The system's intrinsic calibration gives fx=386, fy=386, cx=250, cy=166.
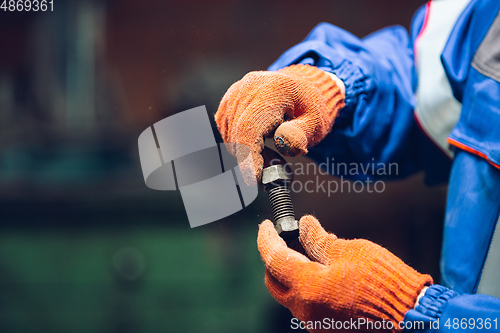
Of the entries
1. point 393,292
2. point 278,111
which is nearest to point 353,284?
point 393,292

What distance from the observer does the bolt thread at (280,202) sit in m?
0.35

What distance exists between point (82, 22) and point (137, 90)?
114 mm

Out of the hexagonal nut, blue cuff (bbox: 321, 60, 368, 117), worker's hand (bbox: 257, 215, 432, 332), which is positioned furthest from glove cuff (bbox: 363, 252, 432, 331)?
blue cuff (bbox: 321, 60, 368, 117)

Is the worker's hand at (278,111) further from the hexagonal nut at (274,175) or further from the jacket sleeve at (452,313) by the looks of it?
the jacket sleeve at (452,313)

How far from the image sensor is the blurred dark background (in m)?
0.45

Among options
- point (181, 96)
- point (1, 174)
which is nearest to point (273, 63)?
point (181, 96)

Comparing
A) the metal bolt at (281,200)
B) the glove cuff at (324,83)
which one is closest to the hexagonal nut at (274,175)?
the metal bolt at (281,200)

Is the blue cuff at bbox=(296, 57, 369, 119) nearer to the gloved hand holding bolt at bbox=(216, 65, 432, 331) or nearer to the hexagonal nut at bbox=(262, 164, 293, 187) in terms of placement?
the gloved hand holding bolt at bbox=(216, 65, 432, 331)

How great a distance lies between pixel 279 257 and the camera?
0.33 m

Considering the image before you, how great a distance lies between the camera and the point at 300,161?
0.47 metres

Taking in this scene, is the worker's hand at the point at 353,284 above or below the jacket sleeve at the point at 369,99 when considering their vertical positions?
→ below

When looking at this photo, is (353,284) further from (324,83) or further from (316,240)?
(324,83)

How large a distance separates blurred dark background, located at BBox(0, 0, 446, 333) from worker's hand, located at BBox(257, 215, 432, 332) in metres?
0.11

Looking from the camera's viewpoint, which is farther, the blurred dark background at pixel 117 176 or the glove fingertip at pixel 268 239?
the blurred dark background at pixel 117 176
